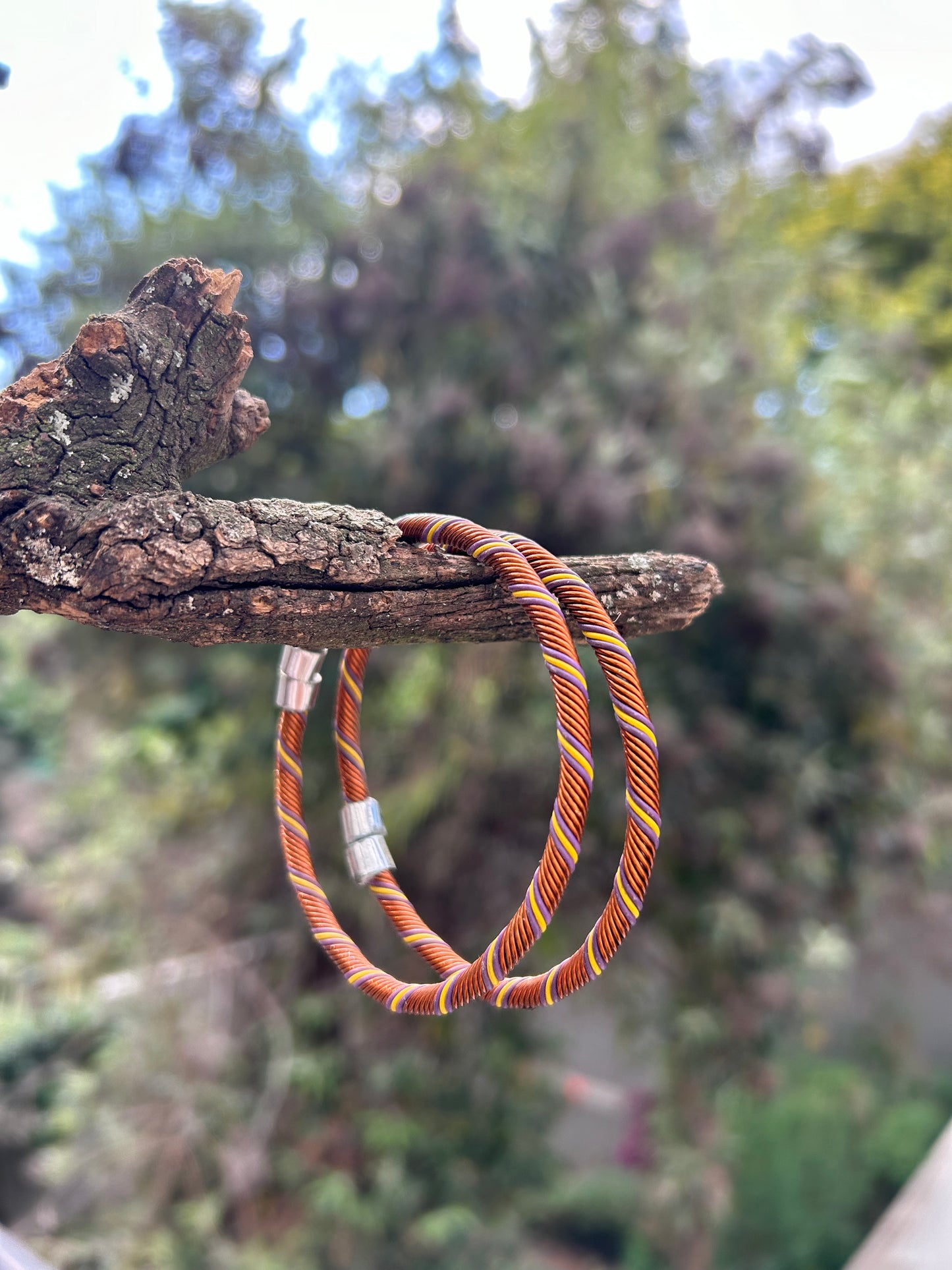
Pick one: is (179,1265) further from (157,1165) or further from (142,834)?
(142,834)

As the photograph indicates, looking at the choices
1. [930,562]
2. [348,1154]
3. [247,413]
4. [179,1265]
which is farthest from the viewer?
[930,562]

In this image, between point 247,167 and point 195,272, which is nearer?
point 195,272

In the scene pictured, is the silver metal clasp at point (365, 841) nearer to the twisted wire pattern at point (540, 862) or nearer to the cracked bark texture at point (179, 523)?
the twisted wire pattern at point (540, 862)

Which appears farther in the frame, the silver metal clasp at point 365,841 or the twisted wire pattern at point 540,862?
the silver metal clasp at point 365,841

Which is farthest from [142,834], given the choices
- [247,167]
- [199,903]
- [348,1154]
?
[247,167]

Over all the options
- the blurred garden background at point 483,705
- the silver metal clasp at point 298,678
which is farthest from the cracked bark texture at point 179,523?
the blurred garden background at point 483,705

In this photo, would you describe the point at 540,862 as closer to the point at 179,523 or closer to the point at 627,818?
the point at 627,818

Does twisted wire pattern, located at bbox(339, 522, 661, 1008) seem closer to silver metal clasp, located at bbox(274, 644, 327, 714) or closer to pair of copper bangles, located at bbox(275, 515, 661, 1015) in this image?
pair of copper bangles, located at bbox(275, 515, 661, 1015)

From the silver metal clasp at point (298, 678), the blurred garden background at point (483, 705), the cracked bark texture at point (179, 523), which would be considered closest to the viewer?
the cracked bark texture at point (179, 523)
